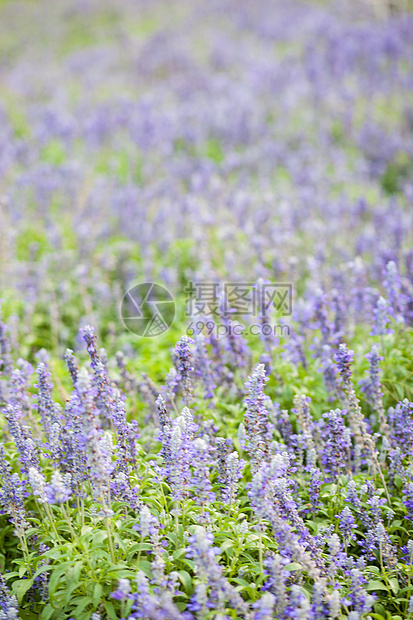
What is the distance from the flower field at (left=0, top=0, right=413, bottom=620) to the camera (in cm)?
346

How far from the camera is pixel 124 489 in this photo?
12.2 feet

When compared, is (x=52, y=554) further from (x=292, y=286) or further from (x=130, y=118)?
(x=130, y=118)

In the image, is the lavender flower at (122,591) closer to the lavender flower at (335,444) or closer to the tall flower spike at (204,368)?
the lavender flower at (335,444)

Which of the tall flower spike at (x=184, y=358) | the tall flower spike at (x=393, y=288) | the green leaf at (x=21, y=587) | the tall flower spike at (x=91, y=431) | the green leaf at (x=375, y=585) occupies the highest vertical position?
the tall flower spike at (x=393, y=288)

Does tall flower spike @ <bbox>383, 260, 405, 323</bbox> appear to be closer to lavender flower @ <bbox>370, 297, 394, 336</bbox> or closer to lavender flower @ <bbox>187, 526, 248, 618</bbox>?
lavender flower @ <bbox>370, 297, 394, 336</bbox>

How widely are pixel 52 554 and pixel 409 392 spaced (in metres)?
3.52

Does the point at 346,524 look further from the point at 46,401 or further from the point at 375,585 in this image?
the point at 46,401

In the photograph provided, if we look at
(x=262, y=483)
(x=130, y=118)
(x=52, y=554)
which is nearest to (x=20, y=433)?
(x=52, y=554)

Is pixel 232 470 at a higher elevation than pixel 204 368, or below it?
below

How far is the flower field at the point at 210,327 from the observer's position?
3.46 metres

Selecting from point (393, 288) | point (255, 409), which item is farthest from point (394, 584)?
point (393, 288)

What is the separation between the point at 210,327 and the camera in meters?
5.36

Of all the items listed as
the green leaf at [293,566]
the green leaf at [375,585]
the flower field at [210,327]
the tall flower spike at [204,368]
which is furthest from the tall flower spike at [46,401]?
the green leaf at [375,585]

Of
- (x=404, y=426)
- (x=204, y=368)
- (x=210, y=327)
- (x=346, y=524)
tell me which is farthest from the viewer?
(x=210, y=327)
